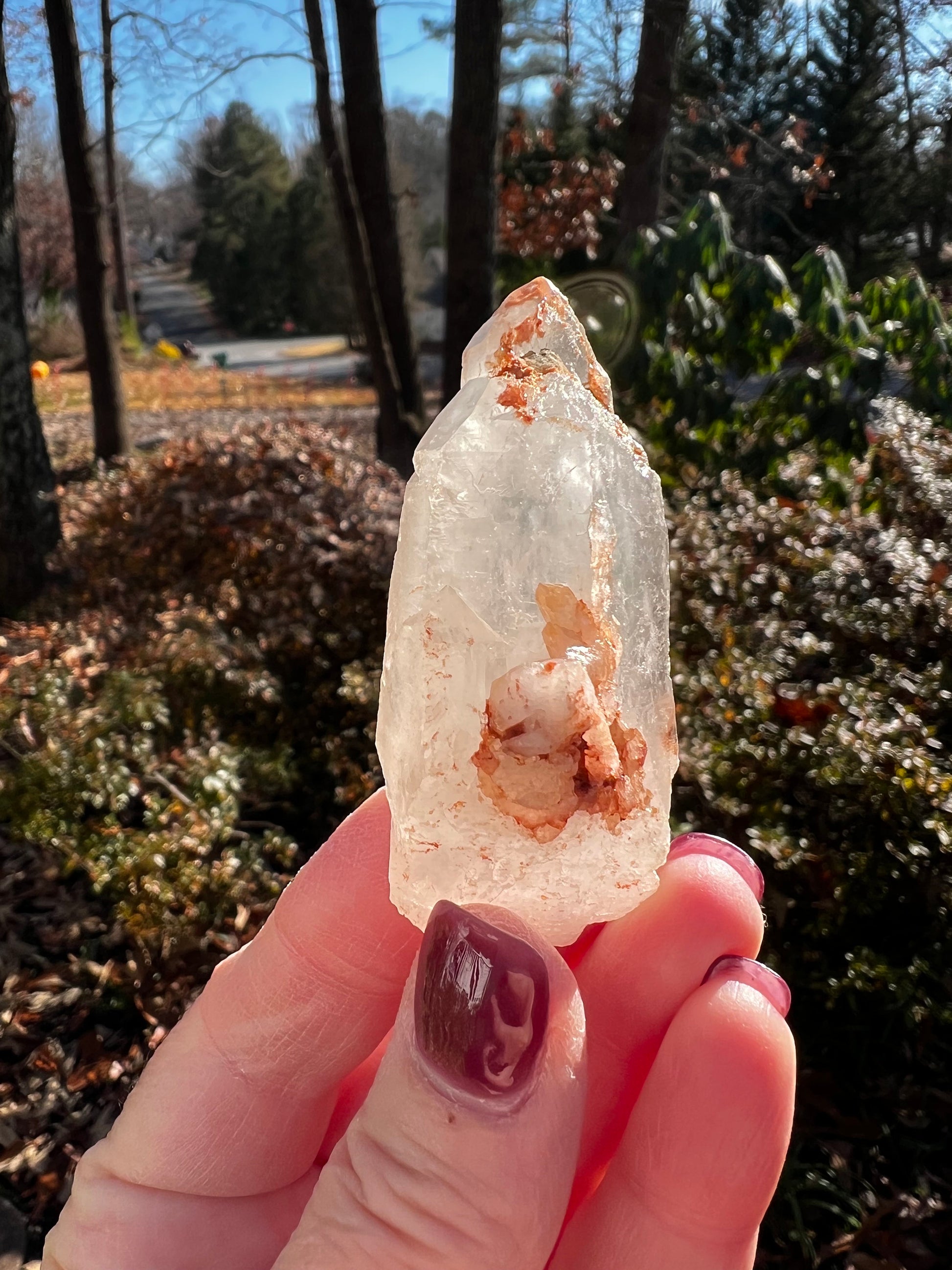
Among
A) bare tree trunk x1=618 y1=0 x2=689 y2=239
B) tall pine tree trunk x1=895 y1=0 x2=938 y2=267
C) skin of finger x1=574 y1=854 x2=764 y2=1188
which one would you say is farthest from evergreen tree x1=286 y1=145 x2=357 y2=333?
skin of finger x1=574 y1=854 x2=764 y2=1188

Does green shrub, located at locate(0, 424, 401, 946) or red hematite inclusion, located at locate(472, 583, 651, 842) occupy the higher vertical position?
red hematite inclusion, located at locate(472, 583, 651, 842)

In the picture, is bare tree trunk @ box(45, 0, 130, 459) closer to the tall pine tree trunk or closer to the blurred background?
the blurred background

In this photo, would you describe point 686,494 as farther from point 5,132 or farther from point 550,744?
point 5,132

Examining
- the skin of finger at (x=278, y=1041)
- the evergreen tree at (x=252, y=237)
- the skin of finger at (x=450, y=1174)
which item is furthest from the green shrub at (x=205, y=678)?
the evergreen tree at (x=252, y=237)

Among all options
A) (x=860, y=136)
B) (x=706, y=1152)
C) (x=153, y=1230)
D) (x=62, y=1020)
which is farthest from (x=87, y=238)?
(x=860, y=136)

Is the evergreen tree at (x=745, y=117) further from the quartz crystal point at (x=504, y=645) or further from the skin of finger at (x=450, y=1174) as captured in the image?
the skin of finger at (x=450, y=1174)

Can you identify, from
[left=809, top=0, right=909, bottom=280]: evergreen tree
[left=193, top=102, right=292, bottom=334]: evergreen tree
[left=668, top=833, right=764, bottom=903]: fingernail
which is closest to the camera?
[left=668, top=833, right=764, bottom=903]: fingernail

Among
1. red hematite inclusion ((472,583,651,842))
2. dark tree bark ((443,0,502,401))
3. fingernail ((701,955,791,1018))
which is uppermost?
dark tree bark ((443,0,502,401))
